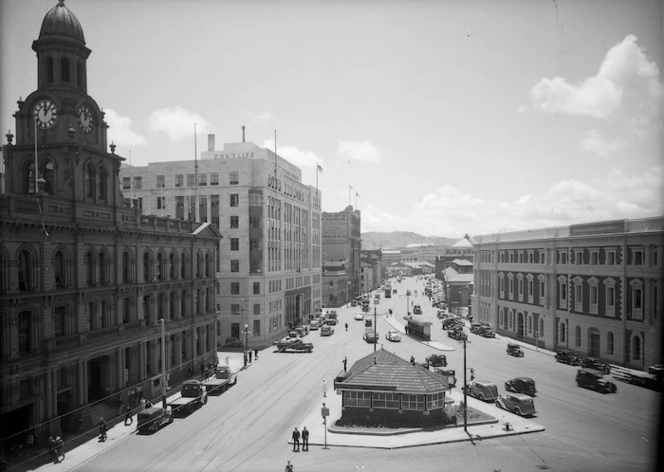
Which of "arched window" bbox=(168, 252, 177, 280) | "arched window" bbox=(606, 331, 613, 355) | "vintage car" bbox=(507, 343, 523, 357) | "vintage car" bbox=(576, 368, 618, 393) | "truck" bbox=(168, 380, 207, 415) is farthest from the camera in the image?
"vintage car" bbox=(507, 343, 523, 357)

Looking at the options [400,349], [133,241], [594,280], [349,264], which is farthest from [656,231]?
[349,264]

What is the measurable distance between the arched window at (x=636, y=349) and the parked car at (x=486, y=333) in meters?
25.7

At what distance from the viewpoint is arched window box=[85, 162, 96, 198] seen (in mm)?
37406

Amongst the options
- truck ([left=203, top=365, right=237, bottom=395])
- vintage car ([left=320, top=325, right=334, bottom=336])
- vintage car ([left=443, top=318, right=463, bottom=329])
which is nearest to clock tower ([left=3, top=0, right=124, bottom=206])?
truck ([left=203, top=365, right=237, bottom=395])

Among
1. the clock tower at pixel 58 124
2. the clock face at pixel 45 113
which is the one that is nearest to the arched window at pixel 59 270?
the clock tower at pixel 58 124

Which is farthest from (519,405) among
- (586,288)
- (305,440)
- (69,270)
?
(69,270)

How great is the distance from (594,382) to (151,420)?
1449 inches

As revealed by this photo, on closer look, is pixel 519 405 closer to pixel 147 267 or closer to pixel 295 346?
pixel 295 346

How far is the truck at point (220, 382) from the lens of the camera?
43688 mm

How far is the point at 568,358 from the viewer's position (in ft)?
178

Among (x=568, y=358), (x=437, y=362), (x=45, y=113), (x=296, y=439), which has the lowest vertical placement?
(x=568, y=358)

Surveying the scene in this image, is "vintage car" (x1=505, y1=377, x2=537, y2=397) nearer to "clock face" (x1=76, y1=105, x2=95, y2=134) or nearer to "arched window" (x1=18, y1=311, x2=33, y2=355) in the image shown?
"arched window" (x1=18, y1=311, x2=33, y2=355)

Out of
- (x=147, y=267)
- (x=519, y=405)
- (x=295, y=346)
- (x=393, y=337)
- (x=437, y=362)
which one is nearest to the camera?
(x=519, y=405)

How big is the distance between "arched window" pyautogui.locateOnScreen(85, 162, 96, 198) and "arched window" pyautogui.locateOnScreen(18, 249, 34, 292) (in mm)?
7713
